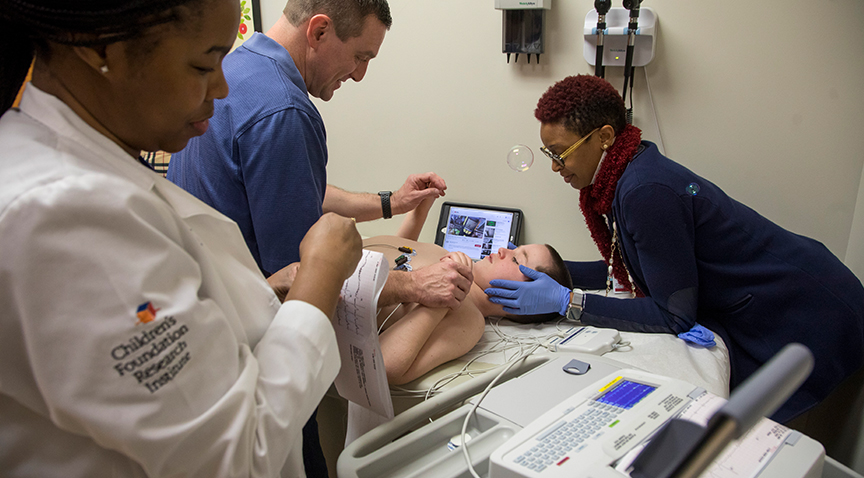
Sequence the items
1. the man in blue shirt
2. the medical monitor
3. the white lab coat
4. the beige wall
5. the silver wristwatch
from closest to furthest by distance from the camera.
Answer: the white lab coat
the man in blue shirt
the silver wristwatch
the beige wall
the medical monitor

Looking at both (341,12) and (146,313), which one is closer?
(146,313)

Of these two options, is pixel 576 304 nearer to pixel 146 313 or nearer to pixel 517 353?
pixel 517 353

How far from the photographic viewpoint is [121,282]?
53cm

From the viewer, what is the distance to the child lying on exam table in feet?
4.56

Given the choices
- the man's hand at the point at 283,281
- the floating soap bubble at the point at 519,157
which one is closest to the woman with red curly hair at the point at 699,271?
the floating soap bubble at the point at 519,157

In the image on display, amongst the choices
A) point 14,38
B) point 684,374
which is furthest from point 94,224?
point 684,374

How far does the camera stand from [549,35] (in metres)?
2.14

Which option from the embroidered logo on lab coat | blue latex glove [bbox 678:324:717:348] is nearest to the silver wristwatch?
blue latex glove [bbox 678:324:717:348]

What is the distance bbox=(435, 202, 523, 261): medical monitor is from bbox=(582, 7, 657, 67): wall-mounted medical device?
28.6 inches

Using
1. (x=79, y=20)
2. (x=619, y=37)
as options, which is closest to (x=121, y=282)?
(x=79, y=20)

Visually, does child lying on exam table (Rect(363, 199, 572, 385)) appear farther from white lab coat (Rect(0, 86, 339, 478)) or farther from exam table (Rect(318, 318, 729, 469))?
white lab coat (Rect(0, 86, 339, 478))

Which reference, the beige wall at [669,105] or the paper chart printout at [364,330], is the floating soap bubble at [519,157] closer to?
the beige wall at [669,105]

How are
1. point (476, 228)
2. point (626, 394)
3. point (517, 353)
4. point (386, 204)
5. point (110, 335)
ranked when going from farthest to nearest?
point (476, 228) < point (386, 204) < point (517, 353) < point (626, 394) < point (110, 335)

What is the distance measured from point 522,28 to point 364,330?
1552 mm
